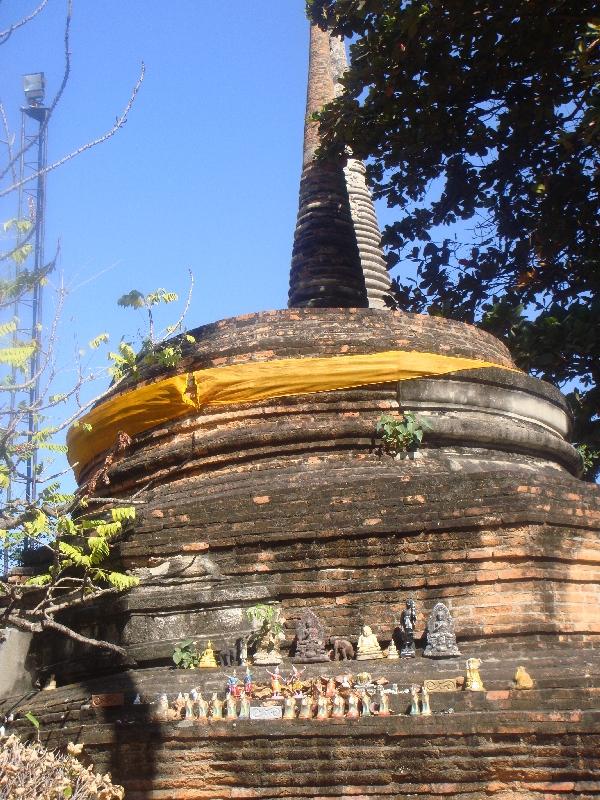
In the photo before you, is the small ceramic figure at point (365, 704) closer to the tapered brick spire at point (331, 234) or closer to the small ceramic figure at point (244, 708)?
the small ceramic figure at point (244, 708)

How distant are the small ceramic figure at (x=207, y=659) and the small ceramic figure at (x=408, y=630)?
1273 millimetres

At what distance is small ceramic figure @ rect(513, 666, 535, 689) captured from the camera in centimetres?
546

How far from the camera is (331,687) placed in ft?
18.9

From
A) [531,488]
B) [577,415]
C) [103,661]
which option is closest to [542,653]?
[531,488]

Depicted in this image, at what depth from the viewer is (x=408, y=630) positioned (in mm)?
6234

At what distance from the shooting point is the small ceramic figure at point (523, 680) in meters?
5.46

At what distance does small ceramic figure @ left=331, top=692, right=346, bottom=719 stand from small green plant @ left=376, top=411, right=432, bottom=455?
2.66 meters

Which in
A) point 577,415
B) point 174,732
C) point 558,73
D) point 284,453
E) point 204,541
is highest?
point 558,73

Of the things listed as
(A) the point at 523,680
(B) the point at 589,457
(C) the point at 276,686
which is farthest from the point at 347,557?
(B) the point at 589,457

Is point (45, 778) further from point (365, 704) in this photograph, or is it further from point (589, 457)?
point (589, 457)

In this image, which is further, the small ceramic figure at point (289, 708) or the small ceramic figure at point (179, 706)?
the small ceramic figure at point (179, 706)

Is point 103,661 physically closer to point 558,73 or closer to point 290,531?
point 290,531

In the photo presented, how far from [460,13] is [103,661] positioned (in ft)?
26.8

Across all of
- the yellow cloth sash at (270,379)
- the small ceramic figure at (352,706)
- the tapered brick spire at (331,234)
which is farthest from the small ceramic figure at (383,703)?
the tapered brick spire at (331,234)
